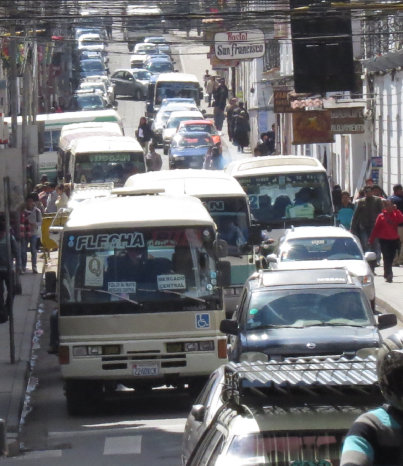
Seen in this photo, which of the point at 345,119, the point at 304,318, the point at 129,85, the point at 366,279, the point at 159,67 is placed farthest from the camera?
the point at 159,67

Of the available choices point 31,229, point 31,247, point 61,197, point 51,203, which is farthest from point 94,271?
point 51,203

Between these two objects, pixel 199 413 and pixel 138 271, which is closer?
pixel 199 413

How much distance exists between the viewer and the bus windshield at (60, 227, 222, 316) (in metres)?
14.0

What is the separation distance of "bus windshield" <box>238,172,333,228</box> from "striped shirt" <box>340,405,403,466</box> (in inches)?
798

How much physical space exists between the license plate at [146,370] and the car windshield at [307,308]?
1325 mm

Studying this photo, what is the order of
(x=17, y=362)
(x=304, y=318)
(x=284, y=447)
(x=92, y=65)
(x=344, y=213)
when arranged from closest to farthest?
(x=284, y=447) < (x=304, y=318) < (x=17, y=362) < (x=344, y=213) < (x=92, y=65)

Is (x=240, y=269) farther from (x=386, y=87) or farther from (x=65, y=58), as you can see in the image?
(x=65, y=58)

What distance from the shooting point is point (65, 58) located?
82250mm

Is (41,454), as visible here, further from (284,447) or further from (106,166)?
(106,166)

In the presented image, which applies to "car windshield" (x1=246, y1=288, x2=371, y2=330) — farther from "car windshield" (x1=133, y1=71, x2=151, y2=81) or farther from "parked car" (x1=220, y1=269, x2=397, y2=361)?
"car windshield" (x1=133, y1=71, x2=151, y2=81)

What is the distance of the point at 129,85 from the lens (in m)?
76.2

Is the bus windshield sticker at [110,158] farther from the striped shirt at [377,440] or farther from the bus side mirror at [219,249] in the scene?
the striped shirt at [377,440]

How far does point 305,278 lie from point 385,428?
9365 millimetres

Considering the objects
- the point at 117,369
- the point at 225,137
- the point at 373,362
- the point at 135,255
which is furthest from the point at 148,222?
the point at 225,137
